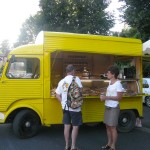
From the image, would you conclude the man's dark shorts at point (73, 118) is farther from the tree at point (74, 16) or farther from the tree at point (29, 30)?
the tree at point (29, 30)

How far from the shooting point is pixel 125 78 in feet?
31.1

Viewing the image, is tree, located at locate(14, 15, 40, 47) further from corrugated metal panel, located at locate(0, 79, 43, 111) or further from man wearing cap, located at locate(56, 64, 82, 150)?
man wearing cap, located at locate(56, 64, 82, 150)

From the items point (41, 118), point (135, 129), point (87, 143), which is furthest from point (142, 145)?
point (41, 118)

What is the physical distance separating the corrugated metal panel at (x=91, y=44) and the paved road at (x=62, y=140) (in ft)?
7.47

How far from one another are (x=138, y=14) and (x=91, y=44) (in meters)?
6.64

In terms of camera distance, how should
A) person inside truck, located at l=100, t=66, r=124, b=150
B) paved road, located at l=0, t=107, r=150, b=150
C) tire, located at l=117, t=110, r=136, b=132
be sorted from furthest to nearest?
1. tire, located at l=117, t=110, r=136, b=132
2. paved road, located at l=0, t=107, r=150, b=150
3. person inside truck, located at l=100, t=66, r=124, b=150

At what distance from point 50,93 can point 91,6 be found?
19.0m

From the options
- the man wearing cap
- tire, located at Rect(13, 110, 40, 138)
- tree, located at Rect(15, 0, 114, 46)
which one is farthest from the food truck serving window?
tree, located at Rect(15, 0, 114, 46)

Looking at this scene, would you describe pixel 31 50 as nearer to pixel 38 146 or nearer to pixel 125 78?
pixel 38 146

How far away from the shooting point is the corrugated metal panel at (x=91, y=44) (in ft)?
26.3

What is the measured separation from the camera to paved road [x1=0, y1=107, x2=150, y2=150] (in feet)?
23.6

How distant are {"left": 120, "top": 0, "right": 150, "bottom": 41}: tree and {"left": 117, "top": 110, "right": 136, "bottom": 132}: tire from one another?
20.8 feet

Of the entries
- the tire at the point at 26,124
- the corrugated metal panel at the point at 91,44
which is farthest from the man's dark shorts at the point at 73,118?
the corrugated metal panel at the point at 91,44

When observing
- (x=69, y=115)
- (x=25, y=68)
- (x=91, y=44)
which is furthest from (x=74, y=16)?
(x=69, y=115)
